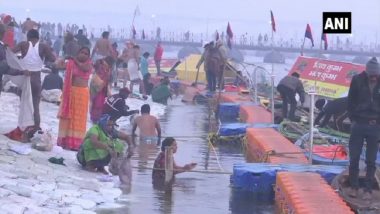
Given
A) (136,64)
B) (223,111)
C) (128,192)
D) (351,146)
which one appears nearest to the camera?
(351,146)

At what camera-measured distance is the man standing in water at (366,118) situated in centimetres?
1007

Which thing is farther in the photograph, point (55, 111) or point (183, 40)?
point (183, 40)

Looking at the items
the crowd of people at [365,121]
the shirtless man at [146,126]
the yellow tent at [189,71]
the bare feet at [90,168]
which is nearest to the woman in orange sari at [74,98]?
the bare feet at [90,168]

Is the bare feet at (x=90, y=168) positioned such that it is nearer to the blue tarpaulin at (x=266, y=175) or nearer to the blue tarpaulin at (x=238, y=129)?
the blue tarpaulin at (x=266, y=175)

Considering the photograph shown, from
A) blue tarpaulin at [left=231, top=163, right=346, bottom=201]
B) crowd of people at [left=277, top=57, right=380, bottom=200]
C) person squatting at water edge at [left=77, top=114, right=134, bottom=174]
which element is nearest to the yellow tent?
person squatting at water edge at [left=77, top=114, right=134, bottom=174]

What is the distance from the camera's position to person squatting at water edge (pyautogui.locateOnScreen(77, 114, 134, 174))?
11656mm

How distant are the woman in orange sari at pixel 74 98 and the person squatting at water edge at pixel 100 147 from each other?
48.3 inches

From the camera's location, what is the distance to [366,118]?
10102 mm

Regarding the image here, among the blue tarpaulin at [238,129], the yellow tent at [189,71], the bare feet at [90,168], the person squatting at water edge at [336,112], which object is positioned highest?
the person squatting at water edge at [336,112]

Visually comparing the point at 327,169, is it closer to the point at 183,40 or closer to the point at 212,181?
the point at 212,181

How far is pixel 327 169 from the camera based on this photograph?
37.4ft

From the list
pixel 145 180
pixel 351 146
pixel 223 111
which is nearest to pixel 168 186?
pixel 145 180

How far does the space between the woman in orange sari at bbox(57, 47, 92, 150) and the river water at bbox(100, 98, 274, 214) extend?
0.97 metres

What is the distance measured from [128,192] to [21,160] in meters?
1.45
